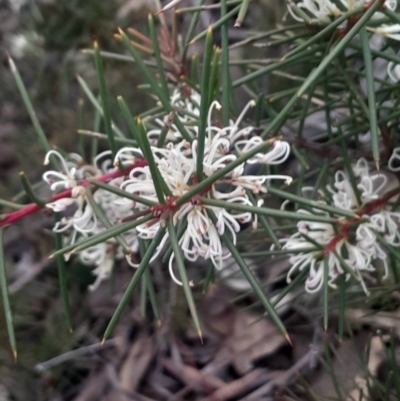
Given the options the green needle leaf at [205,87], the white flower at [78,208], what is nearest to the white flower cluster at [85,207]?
the white flower at [78,208]

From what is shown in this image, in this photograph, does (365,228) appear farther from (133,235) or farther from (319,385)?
(319,385)

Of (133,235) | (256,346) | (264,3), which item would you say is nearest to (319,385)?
(256,346)

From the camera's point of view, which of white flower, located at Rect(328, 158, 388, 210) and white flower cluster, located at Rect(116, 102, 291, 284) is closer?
white flower cluster, located at Rect(116, 102, 291, 284)

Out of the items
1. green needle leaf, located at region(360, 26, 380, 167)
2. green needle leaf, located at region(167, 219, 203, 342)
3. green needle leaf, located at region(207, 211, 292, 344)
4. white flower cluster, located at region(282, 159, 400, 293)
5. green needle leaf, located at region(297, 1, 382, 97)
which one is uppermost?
green needle leaf, located at region(297, 1, 382, 97)

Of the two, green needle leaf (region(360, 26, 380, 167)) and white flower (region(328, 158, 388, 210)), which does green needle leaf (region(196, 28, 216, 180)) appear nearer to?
green needle leaf (region(360, 26, 380, 167))

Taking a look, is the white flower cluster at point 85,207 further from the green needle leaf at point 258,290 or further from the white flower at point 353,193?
the white flower at point 353,193

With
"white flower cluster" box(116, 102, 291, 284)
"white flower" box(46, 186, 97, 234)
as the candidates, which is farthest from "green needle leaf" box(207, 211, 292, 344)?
"white flower" box(46, 186, 97, 234)

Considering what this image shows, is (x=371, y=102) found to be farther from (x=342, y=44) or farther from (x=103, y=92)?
→ (x=103, y=92)

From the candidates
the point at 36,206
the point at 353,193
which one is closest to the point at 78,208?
the point at 36,206
